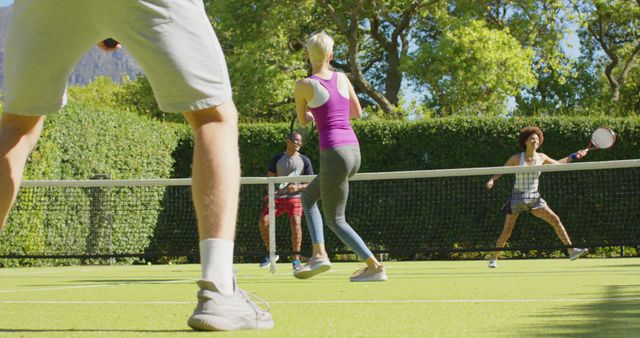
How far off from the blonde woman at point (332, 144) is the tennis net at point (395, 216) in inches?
303

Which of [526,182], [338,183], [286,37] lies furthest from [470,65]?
[338,183]

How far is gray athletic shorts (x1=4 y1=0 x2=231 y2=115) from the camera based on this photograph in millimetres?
3277

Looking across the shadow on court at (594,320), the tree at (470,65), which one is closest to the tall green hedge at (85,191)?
the shadow on court at (594,320)

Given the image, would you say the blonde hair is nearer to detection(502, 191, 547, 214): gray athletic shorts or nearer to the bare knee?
the bare knee

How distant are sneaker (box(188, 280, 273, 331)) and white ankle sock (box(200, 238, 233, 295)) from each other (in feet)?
0.10

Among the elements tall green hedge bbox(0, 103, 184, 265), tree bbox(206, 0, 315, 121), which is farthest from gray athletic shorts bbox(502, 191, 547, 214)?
tree bbox(206, 0, 315, 121)

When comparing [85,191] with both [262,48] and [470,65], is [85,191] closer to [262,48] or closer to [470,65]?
[262,48]

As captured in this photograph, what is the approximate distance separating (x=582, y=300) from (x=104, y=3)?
2813 mm

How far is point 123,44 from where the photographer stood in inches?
133

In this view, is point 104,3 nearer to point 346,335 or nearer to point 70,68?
point 70,68

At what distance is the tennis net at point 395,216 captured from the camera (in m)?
15.3

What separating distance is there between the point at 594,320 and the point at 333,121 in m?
3.84

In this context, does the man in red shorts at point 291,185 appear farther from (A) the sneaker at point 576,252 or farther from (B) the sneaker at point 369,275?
(B) the sneaker at point 369,275

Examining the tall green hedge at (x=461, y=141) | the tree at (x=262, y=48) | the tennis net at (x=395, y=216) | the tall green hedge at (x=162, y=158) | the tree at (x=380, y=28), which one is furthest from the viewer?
the tree at (x=380, y=28)
